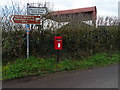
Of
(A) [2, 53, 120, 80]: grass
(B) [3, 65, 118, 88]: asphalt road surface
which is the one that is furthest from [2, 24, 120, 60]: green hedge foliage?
(B) [3, 65, 118, 88]: asphalt road surface

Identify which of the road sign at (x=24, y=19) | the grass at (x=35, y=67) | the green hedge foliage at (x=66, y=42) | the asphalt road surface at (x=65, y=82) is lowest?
the asphalt road surface at (x=65, y=82)

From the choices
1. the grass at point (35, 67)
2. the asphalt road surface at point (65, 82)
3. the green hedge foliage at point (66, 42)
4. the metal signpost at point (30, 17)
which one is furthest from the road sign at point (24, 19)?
the asphalt road surface at point (65, 82)

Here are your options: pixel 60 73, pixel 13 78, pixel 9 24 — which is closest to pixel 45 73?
pixel 60 73

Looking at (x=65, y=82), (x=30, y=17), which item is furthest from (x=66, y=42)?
(x=65, y=82)

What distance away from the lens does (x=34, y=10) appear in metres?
5.14

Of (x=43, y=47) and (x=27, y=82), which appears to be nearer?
(x=27, y=82)

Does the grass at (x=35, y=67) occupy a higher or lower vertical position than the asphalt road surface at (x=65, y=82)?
higher

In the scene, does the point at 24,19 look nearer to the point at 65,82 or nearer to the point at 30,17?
the point at 30,17

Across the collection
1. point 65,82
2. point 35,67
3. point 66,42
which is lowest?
point 65,82

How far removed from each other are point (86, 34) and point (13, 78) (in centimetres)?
486

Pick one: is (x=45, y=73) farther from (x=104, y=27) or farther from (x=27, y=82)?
(x=104, y=27)

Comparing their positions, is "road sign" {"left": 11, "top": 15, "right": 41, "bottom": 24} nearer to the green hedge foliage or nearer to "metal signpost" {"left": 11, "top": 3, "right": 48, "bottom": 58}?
"metal signpost" {"left": 11, "top": 3, "right": 48, "bottom": 58}

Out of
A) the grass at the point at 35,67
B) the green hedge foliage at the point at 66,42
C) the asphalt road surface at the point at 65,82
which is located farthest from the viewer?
the green hedge foliage at the point at 66,42

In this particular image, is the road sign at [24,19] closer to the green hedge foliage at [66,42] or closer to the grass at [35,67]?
the green hedge foliage at [66,42]
